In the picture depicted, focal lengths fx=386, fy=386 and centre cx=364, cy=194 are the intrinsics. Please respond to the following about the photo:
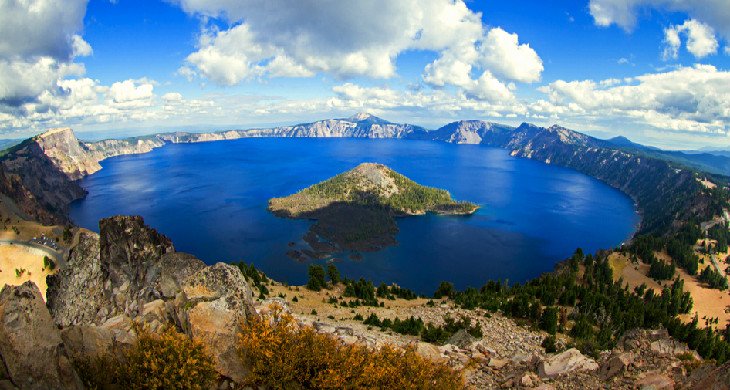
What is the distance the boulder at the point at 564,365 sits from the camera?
2862 centimetres

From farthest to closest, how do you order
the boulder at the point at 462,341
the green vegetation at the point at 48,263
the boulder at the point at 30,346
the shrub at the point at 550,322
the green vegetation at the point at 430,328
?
the green vegetation at the point at 48,263
the shrub at the point at 550,322
the green vegetation at the point at 430,328
the boulder at the point at 462,341
the boulder at the point at 30,346

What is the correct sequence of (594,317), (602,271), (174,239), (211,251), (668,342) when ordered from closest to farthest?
1. (668,342)
2. (594,317)
3. (602,271)
4. (211,251)
5. (174,239)

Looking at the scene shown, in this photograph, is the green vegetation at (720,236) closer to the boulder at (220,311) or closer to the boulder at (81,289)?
the boulder at (220,311)

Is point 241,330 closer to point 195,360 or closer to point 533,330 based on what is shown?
point 195,360

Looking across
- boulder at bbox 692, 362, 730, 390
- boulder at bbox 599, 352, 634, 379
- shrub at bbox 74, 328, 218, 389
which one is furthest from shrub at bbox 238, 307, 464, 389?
boulder at bbox 692, 362, 730, 390

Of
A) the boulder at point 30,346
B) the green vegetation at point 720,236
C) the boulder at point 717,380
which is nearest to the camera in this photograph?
the boulder at point 30,346

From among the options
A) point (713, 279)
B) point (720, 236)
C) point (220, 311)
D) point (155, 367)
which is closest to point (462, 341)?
point (220, 311)

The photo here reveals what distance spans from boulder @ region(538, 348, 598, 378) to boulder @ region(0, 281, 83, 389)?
29.1 m

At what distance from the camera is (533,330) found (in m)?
57.6

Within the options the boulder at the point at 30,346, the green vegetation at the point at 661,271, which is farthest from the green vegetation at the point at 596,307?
the boulder at the point at 30,346

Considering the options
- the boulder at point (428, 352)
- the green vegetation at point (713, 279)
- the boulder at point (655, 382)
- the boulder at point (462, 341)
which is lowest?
the green vegetation at point (713, 279)

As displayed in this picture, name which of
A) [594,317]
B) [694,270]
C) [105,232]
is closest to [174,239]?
[105,232]

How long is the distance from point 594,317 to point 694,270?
368 feet

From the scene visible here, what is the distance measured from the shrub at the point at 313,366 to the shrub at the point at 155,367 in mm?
2424
